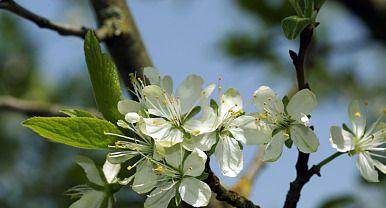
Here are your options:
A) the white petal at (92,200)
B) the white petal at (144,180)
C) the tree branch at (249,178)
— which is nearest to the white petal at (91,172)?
the white petal at (92,200)

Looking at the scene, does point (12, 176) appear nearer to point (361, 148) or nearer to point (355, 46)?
point (355, 46)

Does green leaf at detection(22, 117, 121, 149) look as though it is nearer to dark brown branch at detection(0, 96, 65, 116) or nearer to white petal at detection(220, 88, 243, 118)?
white petal at detection(220, 88, 243, 118)

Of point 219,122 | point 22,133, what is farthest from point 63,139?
point 22,133

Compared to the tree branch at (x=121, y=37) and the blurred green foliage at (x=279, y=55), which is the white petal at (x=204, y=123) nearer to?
the tree branch at (x=121, y=37)

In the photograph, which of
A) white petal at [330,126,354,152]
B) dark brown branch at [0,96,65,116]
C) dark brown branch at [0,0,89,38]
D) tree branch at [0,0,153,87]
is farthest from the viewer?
dark brown branch at [0,96,65,116]

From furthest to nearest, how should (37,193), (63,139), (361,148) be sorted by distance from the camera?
(37,193)
(361,148)
(63,139)

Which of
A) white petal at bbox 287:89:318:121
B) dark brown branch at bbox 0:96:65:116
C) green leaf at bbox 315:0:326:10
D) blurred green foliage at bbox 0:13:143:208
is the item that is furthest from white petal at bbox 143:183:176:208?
blurred green foliage at bbox 0:13:143:208
